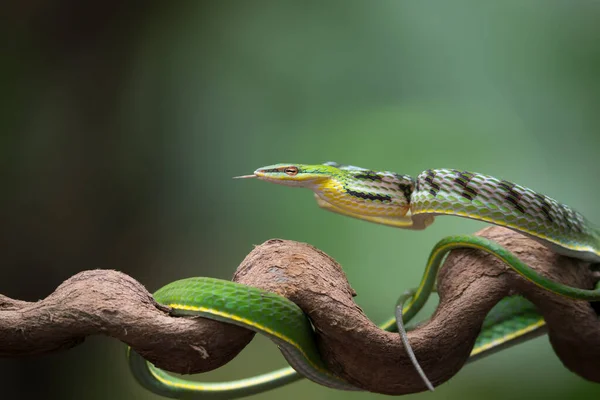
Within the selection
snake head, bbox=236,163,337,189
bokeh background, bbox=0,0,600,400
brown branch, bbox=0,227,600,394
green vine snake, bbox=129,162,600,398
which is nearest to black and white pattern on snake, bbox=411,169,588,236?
green vine snake, bbox=129,162,600,398

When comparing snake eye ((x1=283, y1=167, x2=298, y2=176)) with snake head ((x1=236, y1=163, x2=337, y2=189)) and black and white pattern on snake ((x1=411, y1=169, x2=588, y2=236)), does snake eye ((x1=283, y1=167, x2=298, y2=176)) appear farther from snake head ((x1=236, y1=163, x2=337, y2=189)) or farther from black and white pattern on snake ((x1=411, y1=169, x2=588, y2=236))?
black and white pattern on snake ((x1=411, y1=169, x2=588, y2=236))

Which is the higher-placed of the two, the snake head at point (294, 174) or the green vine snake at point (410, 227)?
the snake head at point (294, 174)

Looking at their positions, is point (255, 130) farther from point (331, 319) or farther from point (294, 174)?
point (331, 319)

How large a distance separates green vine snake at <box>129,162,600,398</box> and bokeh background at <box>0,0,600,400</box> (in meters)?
1.05

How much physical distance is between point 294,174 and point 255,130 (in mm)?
1511

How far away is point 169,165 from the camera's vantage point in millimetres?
3002

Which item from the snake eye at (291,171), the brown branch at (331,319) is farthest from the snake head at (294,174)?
the brown branch at (331,319)

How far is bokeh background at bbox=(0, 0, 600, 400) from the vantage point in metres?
2.75

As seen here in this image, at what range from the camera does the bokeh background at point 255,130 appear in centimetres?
275

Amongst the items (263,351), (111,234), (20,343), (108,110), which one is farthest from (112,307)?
(108,110)

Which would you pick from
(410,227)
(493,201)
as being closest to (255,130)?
(410,227)

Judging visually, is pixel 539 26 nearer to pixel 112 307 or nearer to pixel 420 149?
pixel 420 149

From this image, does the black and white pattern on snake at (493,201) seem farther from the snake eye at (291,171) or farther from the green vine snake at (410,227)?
the snake eye at (291,171)

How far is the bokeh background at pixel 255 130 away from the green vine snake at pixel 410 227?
1.05m
